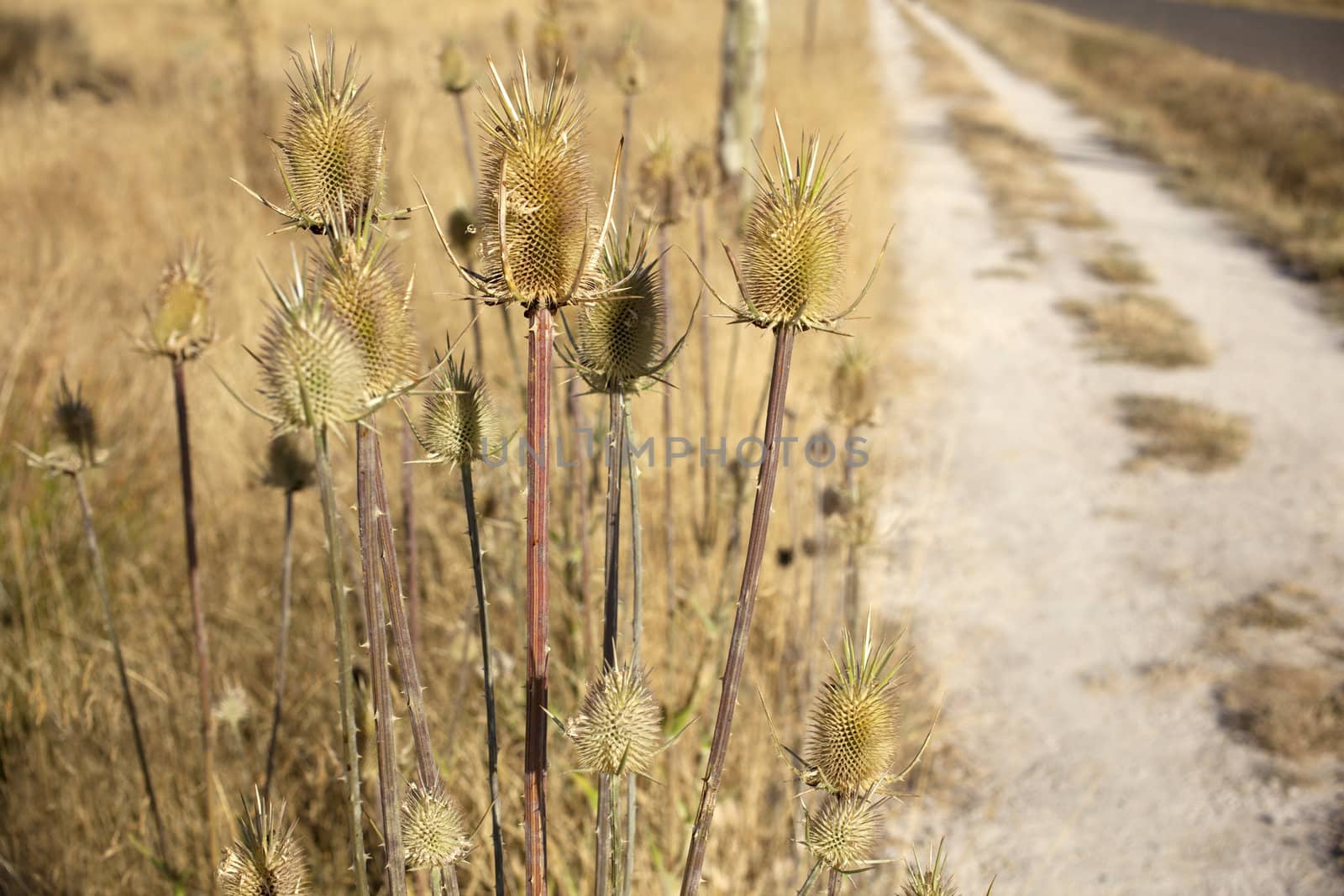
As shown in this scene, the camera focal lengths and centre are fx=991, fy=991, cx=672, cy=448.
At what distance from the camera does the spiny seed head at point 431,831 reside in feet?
4.60

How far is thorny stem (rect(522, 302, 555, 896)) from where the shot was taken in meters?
1.29

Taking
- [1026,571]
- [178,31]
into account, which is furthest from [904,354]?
[178,31]

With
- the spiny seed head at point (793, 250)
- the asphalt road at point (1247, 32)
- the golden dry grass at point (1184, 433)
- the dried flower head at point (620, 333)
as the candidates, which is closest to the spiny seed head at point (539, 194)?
the dried flower head at point (620, 333)

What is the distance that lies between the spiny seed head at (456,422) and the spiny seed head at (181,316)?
27.6 inches

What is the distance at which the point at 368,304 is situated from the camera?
126 cm

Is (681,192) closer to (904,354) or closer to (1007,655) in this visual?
(1007,655)

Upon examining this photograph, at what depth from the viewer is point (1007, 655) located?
451 centimetres

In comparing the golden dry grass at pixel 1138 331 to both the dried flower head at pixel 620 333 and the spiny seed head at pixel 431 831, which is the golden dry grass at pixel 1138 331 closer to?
the dried flower head at pixel 620 333

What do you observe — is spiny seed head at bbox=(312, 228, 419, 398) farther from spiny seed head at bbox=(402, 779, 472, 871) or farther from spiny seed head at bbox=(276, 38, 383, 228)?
spiny seed head at bbox=(402, 779, 472, 871)

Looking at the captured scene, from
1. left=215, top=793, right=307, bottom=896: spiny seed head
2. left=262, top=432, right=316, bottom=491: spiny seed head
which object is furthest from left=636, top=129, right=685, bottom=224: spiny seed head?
left=215, top=793, right=307, bottom=896: spiny seed head

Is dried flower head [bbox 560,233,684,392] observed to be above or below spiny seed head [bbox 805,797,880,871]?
above

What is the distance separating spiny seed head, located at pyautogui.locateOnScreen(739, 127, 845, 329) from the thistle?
57 centimetres

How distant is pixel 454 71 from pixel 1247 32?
3867 cm

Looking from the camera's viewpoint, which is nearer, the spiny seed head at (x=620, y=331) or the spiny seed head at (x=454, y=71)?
the spiny seed head at (x=620, y=331)
